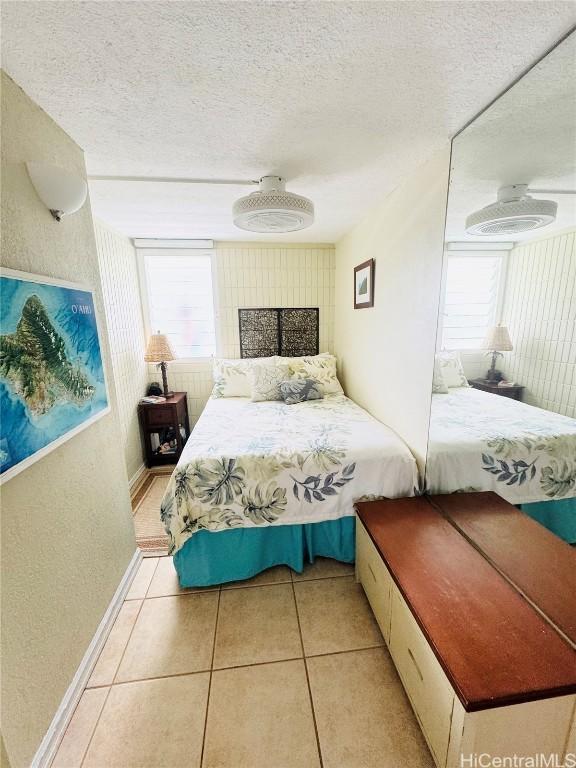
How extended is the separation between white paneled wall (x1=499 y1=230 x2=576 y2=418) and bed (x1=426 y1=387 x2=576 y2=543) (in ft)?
0.29

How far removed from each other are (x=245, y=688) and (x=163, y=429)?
85.9 inches

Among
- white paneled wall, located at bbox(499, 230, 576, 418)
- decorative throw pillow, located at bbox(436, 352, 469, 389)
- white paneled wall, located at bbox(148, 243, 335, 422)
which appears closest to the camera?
white paneled wall, located at bbox(499, 230, 576, 418)

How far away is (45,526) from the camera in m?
1.09

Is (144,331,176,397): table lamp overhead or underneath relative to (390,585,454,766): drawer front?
overhead

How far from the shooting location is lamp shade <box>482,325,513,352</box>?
1.15 m

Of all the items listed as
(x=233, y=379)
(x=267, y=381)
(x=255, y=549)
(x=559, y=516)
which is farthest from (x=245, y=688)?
(x=233, y=379)

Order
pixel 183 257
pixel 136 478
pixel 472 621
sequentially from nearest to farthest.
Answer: pixel 472 621, pixel 136 478, pixel 183 257

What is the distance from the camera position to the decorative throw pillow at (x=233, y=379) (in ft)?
9.55

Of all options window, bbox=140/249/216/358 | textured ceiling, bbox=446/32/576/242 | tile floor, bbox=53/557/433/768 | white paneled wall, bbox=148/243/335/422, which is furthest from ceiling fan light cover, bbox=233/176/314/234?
tile floor, bbox=53/557/433/768

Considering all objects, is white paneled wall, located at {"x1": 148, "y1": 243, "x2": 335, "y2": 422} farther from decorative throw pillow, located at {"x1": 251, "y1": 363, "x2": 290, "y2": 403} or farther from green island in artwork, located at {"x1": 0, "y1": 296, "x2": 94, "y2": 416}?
green island in artwork, located at {"x1": 0, "y1": 296, "x2": 94, "y2": 416}

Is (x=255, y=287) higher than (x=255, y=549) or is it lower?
higher

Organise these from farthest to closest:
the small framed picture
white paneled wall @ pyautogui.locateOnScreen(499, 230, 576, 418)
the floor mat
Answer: the small framed picture → the floor mat → white paneled wall @ pyautogui.locateOnScreen(499, 230, 576, 418)

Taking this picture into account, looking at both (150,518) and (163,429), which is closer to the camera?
(150,518)

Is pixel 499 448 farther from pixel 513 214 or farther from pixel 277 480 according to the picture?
pixel 277 480
